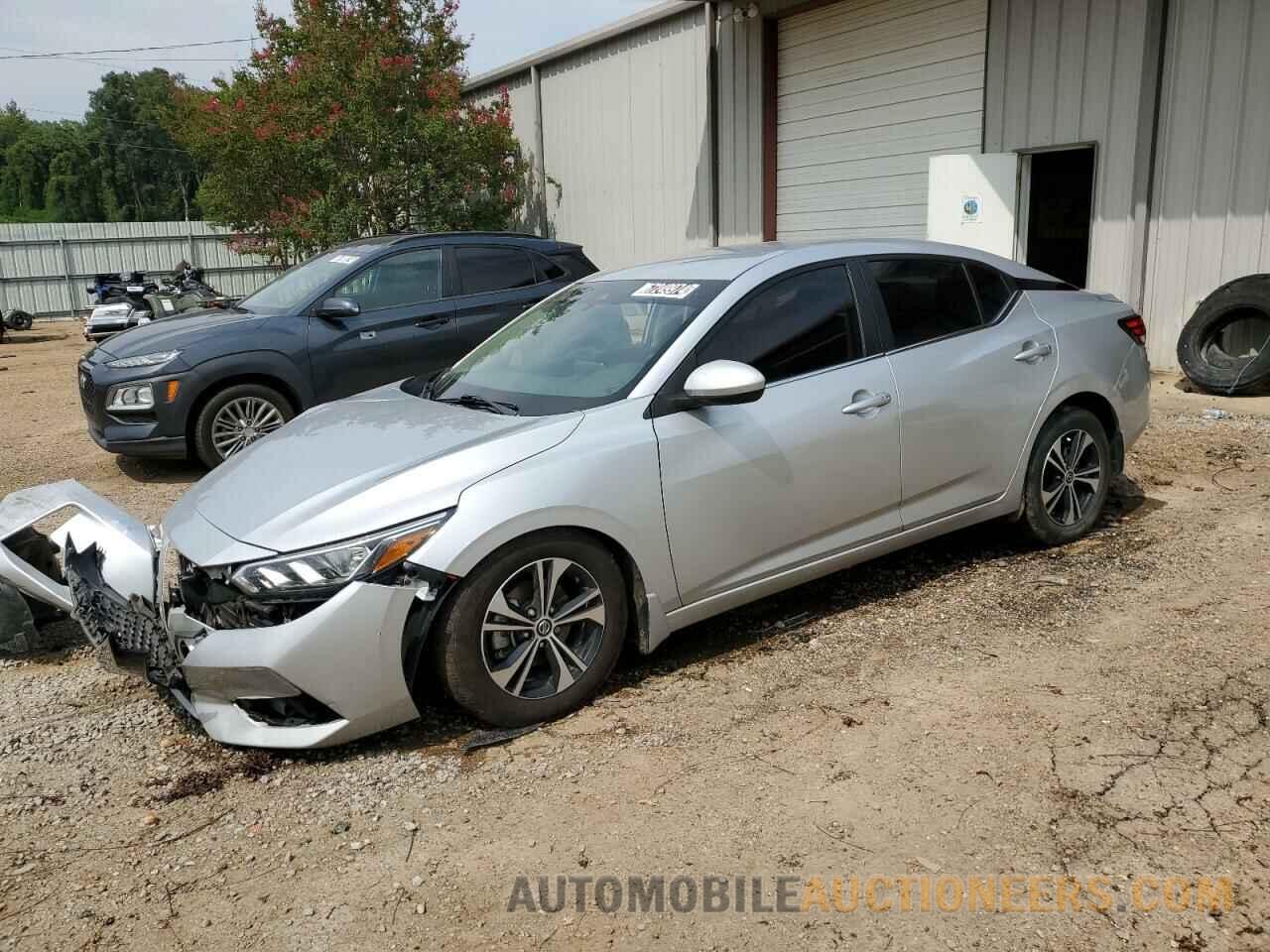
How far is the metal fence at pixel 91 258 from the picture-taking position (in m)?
25.8

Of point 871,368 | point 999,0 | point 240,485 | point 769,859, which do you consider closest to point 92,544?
point 240,485

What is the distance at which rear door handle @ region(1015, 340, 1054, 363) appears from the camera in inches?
191

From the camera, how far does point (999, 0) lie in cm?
1082

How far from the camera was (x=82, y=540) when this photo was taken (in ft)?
13.5

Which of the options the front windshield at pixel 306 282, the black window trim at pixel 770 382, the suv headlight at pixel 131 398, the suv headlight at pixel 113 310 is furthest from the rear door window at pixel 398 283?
the suv headlight at pixel 113 310

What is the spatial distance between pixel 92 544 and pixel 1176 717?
4058 millimetres

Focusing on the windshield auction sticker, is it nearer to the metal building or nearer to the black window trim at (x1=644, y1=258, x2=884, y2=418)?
the black window trim at (x1=644, y1=258, x2=884, y2=418)

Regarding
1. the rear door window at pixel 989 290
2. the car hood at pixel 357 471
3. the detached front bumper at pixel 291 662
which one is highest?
the rear door window at pixel 989 290

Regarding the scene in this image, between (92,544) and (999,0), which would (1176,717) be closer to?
(92,544)

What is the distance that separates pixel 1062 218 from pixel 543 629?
11.1m

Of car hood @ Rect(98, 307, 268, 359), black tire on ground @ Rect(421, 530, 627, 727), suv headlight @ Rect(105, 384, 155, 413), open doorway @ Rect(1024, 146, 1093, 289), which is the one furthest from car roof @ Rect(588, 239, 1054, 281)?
open doorway @ Rect(1024, 146, 1093, 289)

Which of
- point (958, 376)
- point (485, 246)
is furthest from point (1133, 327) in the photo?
point (485, 246)

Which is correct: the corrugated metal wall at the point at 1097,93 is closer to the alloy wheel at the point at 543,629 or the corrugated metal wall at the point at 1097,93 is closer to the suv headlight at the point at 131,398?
the alloy wheel at the point at 543,629

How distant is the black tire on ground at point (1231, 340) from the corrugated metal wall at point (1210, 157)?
20 centimetres
